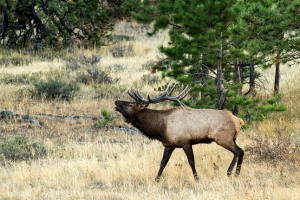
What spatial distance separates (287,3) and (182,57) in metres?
2.90

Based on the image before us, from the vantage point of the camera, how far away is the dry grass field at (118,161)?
810cm

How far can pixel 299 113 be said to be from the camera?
44.6 ft

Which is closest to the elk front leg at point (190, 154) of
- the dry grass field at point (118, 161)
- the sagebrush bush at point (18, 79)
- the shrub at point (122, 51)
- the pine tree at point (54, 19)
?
the dry grass field at point (118, 161)

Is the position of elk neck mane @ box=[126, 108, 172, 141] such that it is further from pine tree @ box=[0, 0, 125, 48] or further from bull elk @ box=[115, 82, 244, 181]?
pine tree @ box=[0, 0, 125, 48]

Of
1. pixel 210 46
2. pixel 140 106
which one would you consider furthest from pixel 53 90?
pixel 140 106

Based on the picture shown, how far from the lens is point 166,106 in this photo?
16.6m

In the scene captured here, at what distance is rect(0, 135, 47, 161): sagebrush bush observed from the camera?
10.9 metres

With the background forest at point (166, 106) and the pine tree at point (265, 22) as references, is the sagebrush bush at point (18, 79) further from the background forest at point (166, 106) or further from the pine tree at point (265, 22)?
the pine tree at point (265, 22)

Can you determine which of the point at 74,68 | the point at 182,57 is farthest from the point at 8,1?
the point at 182,57

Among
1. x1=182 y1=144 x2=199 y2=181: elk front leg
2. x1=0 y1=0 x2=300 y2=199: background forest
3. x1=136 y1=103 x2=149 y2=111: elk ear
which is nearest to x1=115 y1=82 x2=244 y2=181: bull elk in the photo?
x1=182 y1=144 x2=199 y2=181: elk front leg

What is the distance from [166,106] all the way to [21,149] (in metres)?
6.40

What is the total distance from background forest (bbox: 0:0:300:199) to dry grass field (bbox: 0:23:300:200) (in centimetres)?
2

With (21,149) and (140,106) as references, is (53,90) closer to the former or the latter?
(21,149)

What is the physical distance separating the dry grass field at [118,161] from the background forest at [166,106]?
2 centimetres
